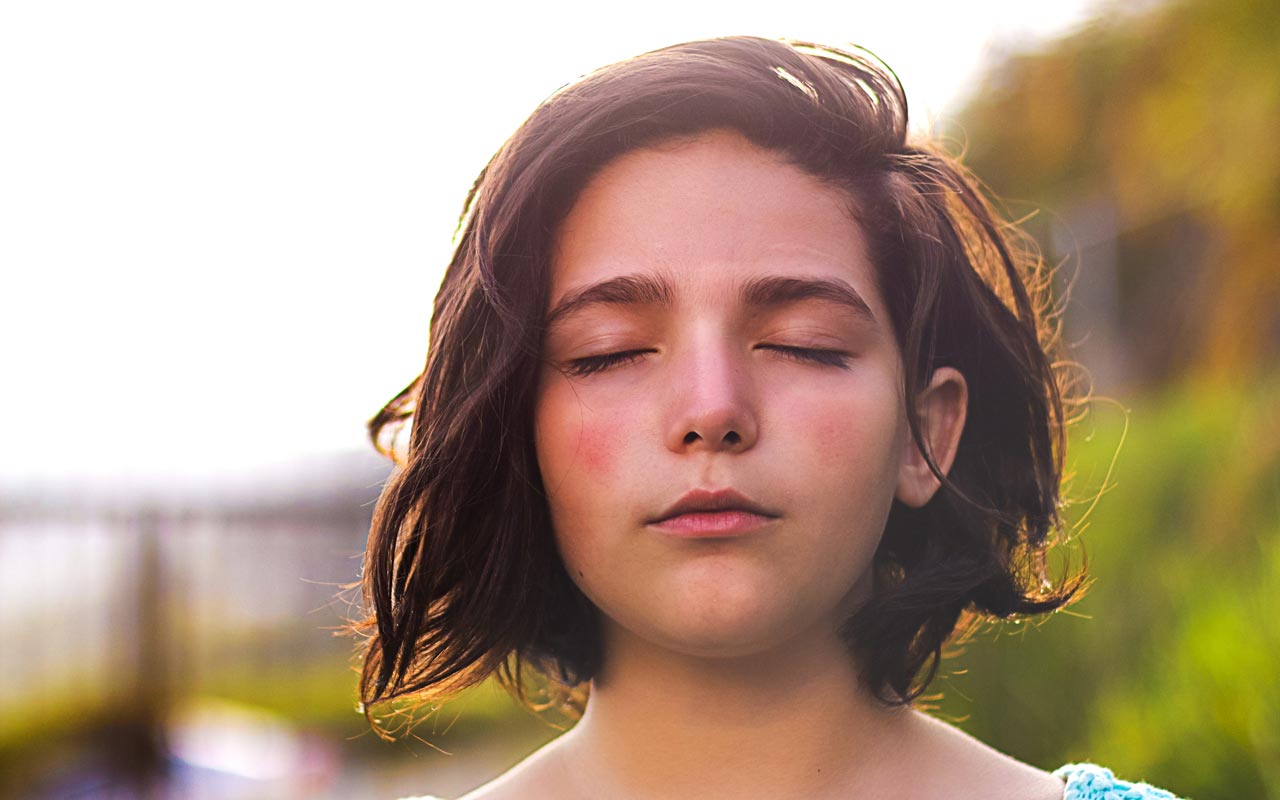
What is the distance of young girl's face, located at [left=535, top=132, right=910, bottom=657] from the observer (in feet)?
5.24

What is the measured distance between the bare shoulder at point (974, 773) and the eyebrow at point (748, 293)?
0.61m

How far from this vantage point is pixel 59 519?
8625 millimetres

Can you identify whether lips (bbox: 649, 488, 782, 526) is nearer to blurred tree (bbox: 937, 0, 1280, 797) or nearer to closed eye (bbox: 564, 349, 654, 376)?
closed eye (bbox: 564, 349, 654, 376)

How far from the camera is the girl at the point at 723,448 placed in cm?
163

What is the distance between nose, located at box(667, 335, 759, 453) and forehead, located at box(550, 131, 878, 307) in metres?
0.10

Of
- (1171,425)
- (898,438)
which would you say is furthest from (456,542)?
(1171,425)

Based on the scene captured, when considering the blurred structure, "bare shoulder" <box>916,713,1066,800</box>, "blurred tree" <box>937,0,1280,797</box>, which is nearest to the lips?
"bare shoulder" <box>916,713,1066,800</box>

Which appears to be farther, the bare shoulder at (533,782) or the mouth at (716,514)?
the bare shoulder at (533,782)

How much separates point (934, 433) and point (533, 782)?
0.79 meters

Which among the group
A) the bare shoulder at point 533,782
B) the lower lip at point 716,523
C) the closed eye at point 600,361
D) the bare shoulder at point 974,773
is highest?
the closed eye at point 600,361

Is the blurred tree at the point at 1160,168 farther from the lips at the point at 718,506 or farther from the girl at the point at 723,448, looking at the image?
the lips at the point at 718,506

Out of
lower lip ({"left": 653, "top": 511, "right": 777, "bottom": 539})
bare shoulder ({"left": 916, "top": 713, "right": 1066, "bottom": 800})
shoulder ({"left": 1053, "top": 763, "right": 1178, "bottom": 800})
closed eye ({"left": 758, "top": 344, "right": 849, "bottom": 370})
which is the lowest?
shoulder ({"left": 1053, "top": 763, "right": 1178, "bottom": 800})

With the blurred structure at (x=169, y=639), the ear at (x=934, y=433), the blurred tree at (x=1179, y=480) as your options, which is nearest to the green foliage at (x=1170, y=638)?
the blurred tree at (x=1179, y=480)

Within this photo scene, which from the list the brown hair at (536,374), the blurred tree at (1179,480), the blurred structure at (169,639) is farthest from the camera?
the blurred structure at (169,639)
